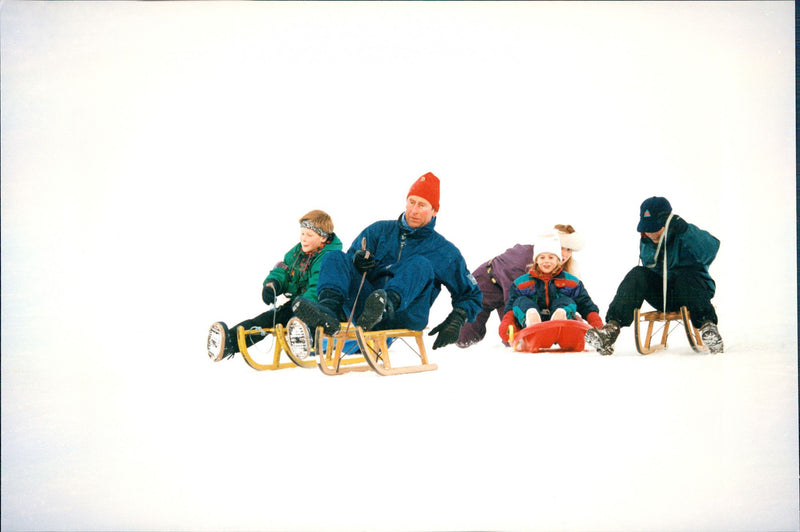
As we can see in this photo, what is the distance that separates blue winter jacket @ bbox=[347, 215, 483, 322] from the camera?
348 centimetres

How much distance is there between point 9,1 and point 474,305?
204cm

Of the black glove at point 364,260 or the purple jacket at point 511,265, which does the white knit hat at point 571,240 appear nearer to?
the purple jacket at point 511,265

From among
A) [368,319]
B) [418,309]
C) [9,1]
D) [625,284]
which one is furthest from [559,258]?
[9,1]

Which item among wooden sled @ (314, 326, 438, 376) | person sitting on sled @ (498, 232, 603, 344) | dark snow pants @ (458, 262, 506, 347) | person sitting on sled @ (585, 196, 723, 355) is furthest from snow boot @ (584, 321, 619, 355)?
wooden sled @ (314, 326, 438, 376)

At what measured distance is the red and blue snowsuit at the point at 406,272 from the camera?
332 cm

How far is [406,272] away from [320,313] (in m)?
0.37

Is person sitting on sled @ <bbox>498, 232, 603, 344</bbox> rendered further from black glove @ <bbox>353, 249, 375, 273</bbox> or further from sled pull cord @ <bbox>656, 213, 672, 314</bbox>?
black glove @ <bbox>353, 249, 375, 273</bbox>

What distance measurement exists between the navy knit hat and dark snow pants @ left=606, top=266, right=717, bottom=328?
0.58ft

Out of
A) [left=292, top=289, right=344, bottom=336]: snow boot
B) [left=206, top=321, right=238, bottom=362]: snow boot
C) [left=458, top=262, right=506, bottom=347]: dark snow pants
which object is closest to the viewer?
[left=292, top=289, right=344, bottom=336]: snow boot

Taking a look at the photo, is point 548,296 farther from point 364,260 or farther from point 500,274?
point 364,260

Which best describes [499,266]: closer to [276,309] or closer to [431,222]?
[431,222]

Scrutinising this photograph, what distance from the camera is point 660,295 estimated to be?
3830mm

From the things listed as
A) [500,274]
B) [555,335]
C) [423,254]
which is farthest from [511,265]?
[423,254]

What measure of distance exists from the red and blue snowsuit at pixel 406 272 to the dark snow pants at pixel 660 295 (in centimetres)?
67
